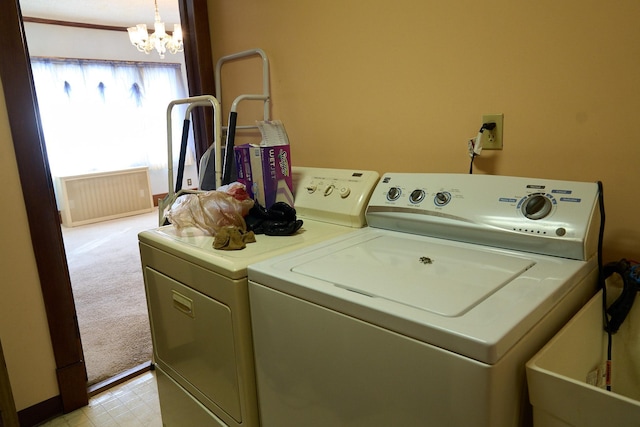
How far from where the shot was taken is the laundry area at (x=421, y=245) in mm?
692

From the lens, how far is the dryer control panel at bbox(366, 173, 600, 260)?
3.10ft

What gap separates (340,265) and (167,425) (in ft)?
3.63

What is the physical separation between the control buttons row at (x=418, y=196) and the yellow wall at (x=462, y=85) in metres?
0.20

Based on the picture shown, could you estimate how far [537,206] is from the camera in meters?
1.01

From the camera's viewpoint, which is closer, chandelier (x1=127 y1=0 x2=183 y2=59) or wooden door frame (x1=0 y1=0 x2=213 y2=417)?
wooden door frame (x1=0 y1=0 x2=213 y2=417)

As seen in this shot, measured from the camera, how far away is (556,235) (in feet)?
3.10

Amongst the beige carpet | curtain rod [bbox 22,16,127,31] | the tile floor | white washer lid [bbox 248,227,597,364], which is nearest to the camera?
white washer lid [bbox 248,227,597,364]

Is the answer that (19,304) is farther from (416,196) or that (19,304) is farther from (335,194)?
(416,196)

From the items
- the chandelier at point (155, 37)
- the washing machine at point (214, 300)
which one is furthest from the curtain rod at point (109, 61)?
the washing machine at point (214, 300)

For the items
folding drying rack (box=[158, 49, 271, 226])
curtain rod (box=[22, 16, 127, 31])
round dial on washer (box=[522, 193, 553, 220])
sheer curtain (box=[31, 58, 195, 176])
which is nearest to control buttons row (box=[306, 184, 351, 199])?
folding drying rack (box=[158, 49, 271, 226])

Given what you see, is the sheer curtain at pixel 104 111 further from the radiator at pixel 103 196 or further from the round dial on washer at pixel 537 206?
the round dial on washer at pixel 537 206

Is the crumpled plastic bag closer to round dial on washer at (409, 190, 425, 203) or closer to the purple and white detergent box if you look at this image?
the purple and white detergent box

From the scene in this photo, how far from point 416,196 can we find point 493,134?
0.30 metres

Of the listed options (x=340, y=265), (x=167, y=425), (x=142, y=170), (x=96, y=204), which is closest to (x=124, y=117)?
(x=142, y=170)
